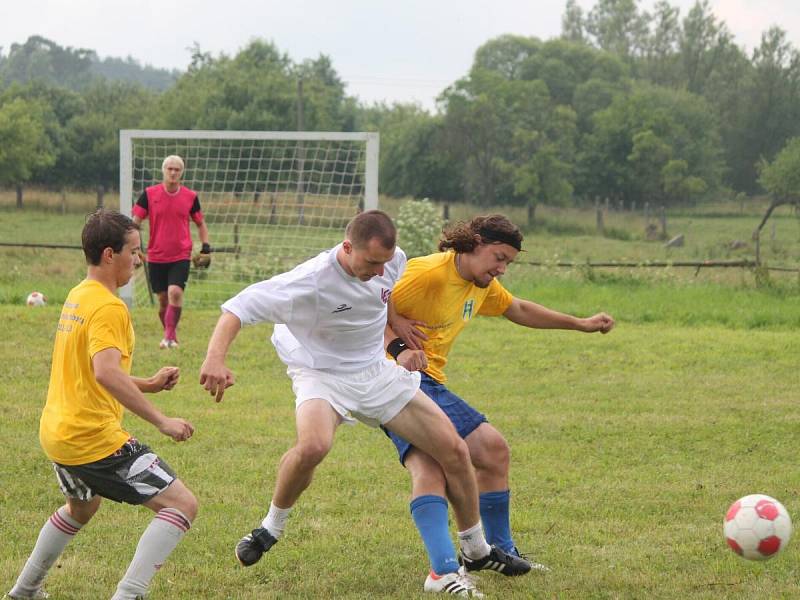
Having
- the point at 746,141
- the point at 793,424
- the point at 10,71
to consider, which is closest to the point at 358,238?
the point at 793,424

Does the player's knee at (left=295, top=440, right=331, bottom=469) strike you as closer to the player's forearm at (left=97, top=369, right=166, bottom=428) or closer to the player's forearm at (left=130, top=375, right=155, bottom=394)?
the player's forearm at (left=130, top=375, right=155, bottom=394)

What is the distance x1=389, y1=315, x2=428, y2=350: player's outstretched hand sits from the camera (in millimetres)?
5293

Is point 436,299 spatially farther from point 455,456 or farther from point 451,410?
point 455,456

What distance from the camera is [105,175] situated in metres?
52.8

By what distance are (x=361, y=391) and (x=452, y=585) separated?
942mm

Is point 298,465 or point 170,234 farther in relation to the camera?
point 170,234

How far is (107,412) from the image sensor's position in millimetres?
4414

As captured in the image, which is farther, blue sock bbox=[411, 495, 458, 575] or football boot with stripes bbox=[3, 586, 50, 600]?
blue sock bbox=[411, 495, 458, 575]

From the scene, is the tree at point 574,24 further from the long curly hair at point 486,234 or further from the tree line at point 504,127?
the long curly hair at point 486,234

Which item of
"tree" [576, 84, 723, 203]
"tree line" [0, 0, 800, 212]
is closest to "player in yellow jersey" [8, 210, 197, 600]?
"tree line" [0, 0, 800, 212]

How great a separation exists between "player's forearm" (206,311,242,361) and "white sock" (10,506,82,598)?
3.10 ft

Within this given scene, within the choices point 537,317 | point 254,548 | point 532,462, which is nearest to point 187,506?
point 254,548

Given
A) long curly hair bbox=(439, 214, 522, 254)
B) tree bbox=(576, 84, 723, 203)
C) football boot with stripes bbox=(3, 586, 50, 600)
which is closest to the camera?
football boot with stripes bbox=(3, 586, 50, 600)

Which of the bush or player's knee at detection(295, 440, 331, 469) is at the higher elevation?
player's knee at detection(295, 440, 331, 469)
